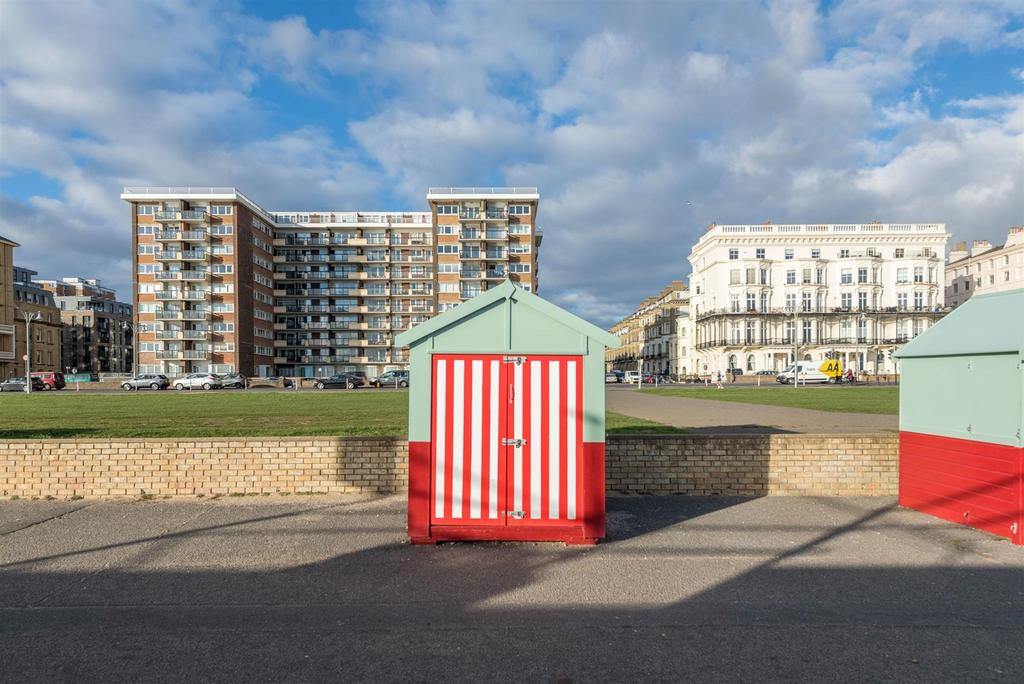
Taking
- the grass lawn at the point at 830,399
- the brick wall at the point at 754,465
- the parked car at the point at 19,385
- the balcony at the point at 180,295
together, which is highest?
the balcony at the point at 180,295

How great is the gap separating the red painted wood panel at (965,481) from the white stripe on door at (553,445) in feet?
16.7

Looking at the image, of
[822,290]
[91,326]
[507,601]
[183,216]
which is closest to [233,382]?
[183,216]

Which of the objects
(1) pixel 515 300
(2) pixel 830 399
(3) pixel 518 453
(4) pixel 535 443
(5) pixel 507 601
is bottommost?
(2) pixel 830 399

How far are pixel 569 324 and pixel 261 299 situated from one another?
8005cm

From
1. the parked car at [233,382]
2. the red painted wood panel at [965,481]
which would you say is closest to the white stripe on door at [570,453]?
the red painted wood panel at [965,481]

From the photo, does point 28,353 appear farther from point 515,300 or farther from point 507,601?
point 507,601

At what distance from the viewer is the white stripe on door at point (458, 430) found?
21.1 ft

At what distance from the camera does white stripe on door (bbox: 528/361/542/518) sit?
643cm

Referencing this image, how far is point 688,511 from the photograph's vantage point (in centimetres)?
783

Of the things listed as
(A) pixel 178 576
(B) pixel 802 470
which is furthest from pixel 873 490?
(A) pixel 178 576

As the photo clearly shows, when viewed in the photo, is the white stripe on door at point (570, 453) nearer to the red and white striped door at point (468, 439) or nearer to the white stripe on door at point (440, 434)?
the red and white striped door at point (468, 439)

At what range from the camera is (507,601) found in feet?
16.0

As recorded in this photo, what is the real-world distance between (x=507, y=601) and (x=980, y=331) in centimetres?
680

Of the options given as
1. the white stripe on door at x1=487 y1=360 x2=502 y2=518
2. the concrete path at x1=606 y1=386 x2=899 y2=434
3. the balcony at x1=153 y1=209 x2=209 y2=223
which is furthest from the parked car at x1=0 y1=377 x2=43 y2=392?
the white stripe on door at x1=487 y1=360 x2=502 y2=518
